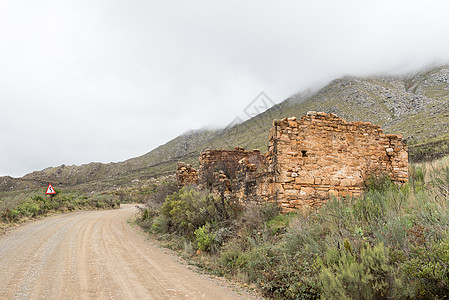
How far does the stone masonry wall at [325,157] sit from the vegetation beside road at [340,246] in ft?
2.17

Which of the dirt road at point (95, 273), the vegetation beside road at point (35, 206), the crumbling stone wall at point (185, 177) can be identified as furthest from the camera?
the crumbling stone wall at point (185, 177)

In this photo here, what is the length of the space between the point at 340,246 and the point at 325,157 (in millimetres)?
4766

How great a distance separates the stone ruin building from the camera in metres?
7.83

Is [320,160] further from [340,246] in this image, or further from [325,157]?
[340,246]

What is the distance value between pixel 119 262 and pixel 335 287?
17.1 feet

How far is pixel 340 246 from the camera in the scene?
388 centimetres

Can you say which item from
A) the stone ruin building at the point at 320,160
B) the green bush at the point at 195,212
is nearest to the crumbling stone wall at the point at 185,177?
the green bush at the point at 195,212

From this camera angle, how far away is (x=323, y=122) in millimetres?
8344

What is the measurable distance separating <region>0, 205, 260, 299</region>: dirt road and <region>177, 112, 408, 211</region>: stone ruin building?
363 centimetres

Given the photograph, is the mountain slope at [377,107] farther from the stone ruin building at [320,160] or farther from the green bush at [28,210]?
the green bush at [28,210]

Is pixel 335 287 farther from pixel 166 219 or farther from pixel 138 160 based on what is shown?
pixel 138 160

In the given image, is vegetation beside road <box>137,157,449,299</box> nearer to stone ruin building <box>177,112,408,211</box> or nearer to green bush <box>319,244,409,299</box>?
green bush <box>319,244,409,299</box>

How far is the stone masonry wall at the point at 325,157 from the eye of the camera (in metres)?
7.82

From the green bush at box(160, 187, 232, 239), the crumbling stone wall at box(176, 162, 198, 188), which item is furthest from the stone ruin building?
the crumbling stone wall at box(176, 162, 198, 188)
